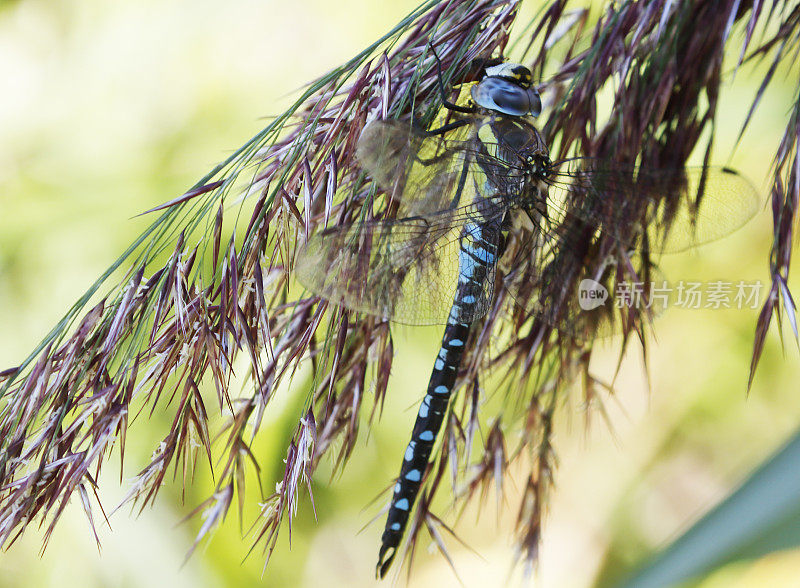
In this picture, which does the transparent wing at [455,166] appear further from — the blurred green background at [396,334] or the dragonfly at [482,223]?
the blurred green background at [396,334]

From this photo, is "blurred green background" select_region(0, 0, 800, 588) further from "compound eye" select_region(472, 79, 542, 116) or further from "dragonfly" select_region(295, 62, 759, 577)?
"compound eye" select_region(472, 79, 542, 116)

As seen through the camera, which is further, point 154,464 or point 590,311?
point 590,311

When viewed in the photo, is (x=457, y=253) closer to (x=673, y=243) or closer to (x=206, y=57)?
(x=673, y=243)

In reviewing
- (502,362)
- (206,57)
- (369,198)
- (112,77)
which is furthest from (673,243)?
(112,77)

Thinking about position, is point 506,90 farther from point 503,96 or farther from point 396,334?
point 396,334

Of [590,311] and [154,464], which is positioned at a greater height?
[590,311]

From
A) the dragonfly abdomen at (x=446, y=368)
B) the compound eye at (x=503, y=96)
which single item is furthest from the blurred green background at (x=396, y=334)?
the compound eye at (x=503, y=96)
